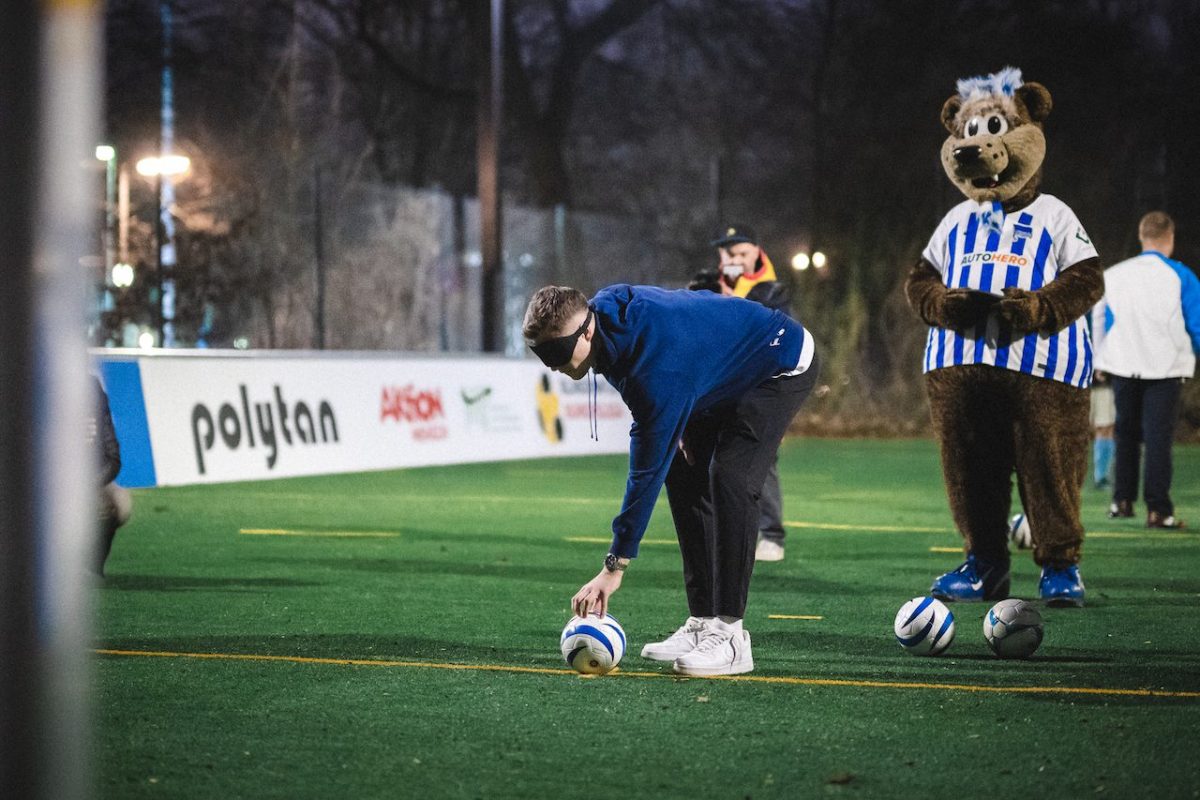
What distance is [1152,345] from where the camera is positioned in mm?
11523

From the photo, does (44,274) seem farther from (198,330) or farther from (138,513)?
(198,330)

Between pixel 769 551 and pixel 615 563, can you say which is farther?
pixel 769 551

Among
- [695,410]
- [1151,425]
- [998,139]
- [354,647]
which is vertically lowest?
[354,647]

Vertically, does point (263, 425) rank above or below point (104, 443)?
below

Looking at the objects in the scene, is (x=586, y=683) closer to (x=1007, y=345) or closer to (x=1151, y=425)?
(x=1007, y=345)

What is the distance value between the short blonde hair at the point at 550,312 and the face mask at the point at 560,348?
0.10 ft

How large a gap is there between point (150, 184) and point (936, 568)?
15090mm

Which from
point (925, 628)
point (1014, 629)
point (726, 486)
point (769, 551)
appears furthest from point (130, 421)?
point (1014, 629)

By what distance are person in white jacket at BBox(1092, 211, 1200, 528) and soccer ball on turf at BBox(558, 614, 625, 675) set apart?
21.2 feet

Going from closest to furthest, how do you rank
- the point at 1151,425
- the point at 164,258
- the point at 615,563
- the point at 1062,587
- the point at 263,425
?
the point at 615,563 < the point at 1062,587 < the point at 1151,425 < the point at 263,425 < the point at 164,258

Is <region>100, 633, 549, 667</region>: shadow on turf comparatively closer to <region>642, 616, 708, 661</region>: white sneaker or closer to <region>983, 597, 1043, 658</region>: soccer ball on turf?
<region>642, 616, 708, 661</region>: white sneaker

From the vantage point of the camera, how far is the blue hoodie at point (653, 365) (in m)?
5.68

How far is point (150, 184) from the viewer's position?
22.1 metres

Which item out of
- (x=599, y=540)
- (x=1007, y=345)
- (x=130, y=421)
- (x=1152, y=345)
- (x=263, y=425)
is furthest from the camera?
(x=263, y=425)
